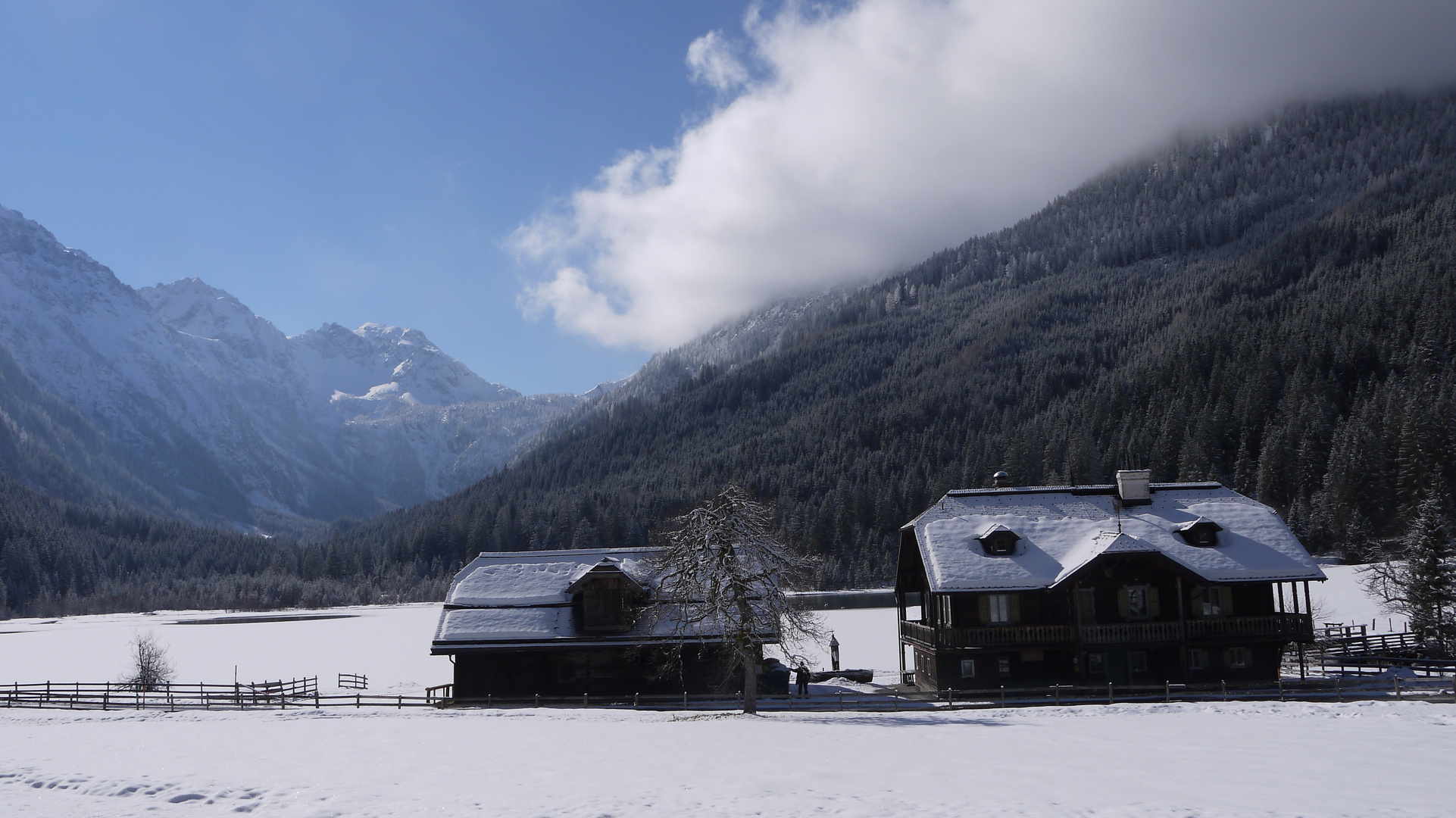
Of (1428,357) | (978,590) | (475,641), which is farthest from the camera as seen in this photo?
(1428,357)

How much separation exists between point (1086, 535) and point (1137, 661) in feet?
19.1

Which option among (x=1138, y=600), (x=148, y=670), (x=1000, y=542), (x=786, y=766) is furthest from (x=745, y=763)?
(x=148, y=670)

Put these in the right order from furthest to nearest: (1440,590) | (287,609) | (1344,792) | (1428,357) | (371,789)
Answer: (287,609) < (1428,357) < (1440,590) < (371,789) < (1344,792)

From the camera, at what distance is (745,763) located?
2339 centimetres

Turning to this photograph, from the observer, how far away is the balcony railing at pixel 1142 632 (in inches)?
1581

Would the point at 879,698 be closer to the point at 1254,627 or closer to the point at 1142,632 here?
the point at 1142,632

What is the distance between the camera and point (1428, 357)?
132125 millimetres

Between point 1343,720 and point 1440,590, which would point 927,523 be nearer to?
point 1343,720

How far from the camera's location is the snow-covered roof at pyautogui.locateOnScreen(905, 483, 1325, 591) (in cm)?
4034

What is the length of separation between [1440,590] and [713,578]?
125ft

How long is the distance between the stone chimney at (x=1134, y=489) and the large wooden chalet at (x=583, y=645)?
2066 centimetres

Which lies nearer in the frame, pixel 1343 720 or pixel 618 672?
pixel 1343 720

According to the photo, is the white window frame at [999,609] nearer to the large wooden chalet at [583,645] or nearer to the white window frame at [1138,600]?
the white window frame at [1138,600]

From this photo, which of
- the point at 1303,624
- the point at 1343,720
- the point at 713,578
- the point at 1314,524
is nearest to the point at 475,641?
the point at 713,578
